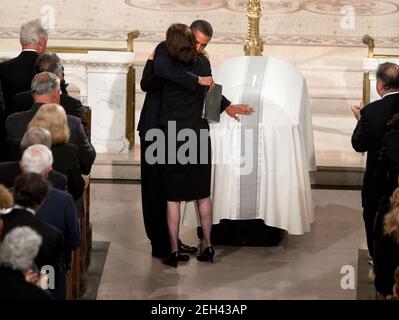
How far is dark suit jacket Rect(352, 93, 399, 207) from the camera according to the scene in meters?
9.66

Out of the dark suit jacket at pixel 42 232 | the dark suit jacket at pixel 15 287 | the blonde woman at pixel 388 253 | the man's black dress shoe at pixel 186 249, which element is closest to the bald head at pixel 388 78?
the man's black dress shoe at pixel 186 249

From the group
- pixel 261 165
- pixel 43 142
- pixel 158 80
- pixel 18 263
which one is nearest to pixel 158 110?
pixel 158 80

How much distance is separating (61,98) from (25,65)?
65 centimetres

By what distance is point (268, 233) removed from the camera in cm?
1070

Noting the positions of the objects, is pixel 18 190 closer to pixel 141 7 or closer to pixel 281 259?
pixel 281 259

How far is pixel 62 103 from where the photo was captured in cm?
958

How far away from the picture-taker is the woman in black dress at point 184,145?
9992 mm

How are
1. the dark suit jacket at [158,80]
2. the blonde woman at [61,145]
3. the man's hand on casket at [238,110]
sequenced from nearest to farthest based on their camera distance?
the blonde woman at [61,145] < the dark suit jacket at [158,80] < the man's hand on casket at [238,110]

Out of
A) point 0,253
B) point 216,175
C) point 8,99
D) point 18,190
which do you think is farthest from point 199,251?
point 0,253

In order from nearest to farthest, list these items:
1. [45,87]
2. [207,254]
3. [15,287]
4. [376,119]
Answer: [15,287] → [45,87] → [376,119] → [207,254]

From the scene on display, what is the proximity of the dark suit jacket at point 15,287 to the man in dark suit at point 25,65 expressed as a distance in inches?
151

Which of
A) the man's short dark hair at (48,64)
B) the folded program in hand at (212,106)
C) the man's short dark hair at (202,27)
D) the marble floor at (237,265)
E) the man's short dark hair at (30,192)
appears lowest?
the marble floor at (237,265)

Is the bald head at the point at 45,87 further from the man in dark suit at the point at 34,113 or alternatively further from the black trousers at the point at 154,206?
the black trousers at the point at 154,206

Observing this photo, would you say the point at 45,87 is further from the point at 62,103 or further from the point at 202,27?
the point at 202,27
